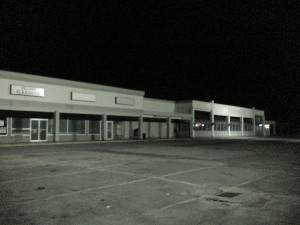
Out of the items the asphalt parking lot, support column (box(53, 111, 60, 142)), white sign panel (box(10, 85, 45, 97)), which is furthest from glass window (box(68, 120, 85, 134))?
the asphalt parking lot

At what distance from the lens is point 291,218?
700cm

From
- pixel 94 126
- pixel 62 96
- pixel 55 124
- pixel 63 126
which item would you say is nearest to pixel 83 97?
pixel 62 96

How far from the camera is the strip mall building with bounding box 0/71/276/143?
2875 cm

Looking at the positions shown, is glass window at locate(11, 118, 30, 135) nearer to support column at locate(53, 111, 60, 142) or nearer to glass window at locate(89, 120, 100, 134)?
support column at locate(53, 111, 60, 142)

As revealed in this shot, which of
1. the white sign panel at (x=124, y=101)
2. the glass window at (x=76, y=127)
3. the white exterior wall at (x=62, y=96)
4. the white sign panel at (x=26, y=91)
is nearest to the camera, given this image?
the white exterior wall at (x=62, y=96)

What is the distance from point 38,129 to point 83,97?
18.3 ft

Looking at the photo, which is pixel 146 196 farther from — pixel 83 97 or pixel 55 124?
pixel 83 97

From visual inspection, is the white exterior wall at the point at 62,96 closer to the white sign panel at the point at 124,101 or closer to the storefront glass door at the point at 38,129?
the white sign panel at the point at 124,101

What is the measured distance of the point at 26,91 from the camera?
28.6 m

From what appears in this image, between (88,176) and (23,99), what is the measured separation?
1879 cm

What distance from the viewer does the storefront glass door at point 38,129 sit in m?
32.0

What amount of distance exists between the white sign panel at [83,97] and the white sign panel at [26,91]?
364cm

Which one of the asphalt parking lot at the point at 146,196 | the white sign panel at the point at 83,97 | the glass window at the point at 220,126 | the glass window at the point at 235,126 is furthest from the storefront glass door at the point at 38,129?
the glass window at the point at 235,126

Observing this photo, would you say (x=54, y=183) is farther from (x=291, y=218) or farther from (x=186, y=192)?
(x=291, y=218)
